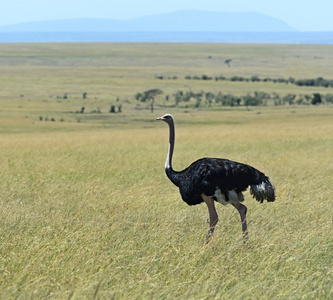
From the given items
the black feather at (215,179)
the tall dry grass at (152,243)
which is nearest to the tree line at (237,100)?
the tall dry grass at (152,243)

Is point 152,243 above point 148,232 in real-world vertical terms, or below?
above

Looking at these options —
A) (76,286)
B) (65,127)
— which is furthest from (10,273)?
(65,127)

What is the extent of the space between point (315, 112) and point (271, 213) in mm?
48916

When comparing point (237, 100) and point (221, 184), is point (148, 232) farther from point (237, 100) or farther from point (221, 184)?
point (237, 100)

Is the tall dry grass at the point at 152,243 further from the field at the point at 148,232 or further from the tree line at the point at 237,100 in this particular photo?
the tree line at the point at 237,100

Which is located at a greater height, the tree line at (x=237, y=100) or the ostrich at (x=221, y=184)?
the ostrich at (x=221, y=184)

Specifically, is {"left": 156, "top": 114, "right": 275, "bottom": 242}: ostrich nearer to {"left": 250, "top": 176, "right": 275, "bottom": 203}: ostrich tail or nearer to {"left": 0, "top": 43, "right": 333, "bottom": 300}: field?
{"left": 250, "top": 176, "right": 275, "bottom": 203}: ostrich tail

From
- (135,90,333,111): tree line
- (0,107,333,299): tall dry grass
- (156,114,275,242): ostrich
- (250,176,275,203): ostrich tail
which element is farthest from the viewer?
(135,90,333,111): tree line

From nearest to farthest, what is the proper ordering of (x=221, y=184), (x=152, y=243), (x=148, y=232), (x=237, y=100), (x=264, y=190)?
(x=152, y=243) → (x=221, y=184) → (x=264, y=190) → (x=148, y=232) → (x=237, y=100)

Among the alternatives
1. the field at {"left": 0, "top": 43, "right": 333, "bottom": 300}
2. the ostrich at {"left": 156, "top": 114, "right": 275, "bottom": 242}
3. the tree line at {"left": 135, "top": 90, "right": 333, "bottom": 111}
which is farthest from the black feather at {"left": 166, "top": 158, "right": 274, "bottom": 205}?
the tree line at {"left": 135, "top": 90, "right": 333, "bottom": 111}

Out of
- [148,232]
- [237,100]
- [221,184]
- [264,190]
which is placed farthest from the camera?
[237,100]

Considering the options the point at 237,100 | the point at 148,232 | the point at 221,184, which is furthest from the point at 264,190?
the point at 237,100

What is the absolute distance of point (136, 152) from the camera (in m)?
19.4

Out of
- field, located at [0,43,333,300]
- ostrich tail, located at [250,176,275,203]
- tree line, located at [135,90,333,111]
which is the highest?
ostrich tail, located at [250,176,275,203]
